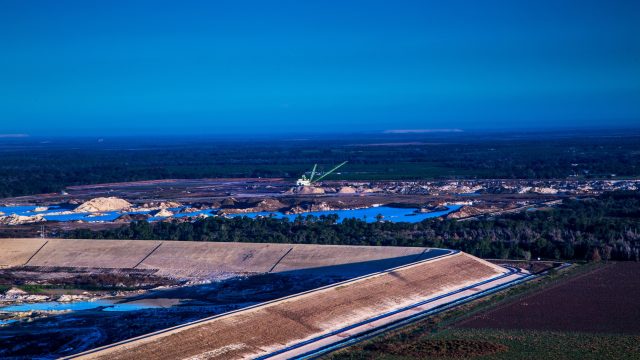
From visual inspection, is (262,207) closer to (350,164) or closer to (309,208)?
(309,208)

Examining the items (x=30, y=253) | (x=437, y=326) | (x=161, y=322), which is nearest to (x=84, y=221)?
(x=30, y=253)

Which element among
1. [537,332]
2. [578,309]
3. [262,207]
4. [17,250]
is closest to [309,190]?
[262,207]

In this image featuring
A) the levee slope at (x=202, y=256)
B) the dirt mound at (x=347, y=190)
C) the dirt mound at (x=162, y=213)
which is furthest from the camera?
the dirt mound at (x=347, y=190)

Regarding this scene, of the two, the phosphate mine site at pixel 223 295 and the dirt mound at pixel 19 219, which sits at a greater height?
the phosphate mine site at pixel 223 295

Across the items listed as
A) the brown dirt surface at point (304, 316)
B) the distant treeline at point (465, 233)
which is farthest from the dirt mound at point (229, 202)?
the brown dirt surface at point (304, 316)

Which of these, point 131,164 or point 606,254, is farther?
point 131,164

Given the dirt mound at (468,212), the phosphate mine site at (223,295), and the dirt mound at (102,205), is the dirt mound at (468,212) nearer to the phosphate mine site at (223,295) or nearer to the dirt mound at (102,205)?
the phosphate mine site at (223,295)

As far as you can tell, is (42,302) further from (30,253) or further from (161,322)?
(30,253)
